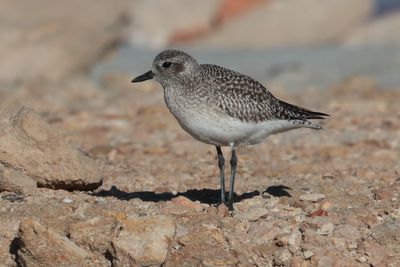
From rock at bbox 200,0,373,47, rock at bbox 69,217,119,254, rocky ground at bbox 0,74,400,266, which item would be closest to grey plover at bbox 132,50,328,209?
rocky ground at bbox 0,74,400,266

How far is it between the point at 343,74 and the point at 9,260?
9.93 meters

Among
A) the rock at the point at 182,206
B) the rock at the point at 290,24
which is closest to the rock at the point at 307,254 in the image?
the rock at the point at 182,206

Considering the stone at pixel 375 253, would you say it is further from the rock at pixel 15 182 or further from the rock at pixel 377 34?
the rock at pixel 377 34

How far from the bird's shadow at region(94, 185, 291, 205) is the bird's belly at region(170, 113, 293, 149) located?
62 centimetres

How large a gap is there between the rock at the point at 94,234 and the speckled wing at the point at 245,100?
4.54ft

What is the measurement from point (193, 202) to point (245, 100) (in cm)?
94

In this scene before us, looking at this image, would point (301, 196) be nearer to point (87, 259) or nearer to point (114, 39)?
point (87, 259)

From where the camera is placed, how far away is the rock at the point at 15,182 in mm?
7805

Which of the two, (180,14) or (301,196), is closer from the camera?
(301,196)

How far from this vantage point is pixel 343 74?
16047mm

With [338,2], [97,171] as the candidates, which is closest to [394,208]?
[97,171]

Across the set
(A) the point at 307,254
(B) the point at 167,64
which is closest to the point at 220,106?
(B) the point at 167,64

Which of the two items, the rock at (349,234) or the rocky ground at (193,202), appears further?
the rock at (349,234)

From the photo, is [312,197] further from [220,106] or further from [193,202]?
[220,106]
